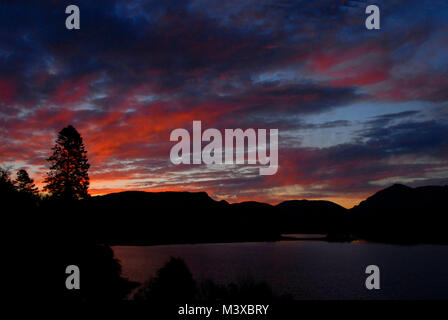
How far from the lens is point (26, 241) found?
33.4m

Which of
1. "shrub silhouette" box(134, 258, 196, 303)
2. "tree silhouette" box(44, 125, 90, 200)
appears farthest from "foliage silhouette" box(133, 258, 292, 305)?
"tree silhouette" box(44, 125, 90, 200)

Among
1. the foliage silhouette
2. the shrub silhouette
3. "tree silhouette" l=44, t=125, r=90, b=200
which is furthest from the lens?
"tree silhouette" l=44, t=125, r=90, b=200

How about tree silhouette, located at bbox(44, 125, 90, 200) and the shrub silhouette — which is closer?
the shrub silhouette

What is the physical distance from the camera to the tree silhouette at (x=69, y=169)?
202 ft

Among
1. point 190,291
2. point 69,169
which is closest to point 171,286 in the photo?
point 190,291

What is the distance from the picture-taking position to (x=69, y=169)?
6228 centimetres

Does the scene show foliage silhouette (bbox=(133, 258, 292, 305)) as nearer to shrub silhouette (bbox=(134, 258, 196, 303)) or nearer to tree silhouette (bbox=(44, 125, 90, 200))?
shrub silhouette (bbox=(134, 258, 196, 303))

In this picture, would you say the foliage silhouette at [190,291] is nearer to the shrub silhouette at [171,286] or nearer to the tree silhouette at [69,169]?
the shrub silhouette at [171,286]

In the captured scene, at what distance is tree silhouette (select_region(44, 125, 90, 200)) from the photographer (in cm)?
6153

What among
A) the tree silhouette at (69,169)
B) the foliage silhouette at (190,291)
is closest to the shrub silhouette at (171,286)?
the foliage silhouette at (190,291)

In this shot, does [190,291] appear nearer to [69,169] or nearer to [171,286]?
[171,286]

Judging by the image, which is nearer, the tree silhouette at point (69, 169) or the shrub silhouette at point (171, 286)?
the shrub silhouette at point (171, 286)
